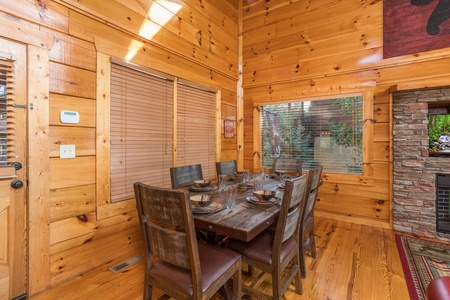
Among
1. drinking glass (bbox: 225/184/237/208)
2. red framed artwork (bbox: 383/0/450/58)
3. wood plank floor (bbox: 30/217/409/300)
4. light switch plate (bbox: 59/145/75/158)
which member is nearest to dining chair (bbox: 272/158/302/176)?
wood plank floor (bbox: 30/217/409/300)

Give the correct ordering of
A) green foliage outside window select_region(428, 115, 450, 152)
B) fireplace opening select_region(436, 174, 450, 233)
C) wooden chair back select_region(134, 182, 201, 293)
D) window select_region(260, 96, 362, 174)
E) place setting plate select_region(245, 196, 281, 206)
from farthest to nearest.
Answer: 1. window select_region(260, 96, 362, 174)
2. green foliage outside window select_region(428, 115, 450, 152)
3. fireplace opening select_region(436, 174, 450, 233)
4. place setting plate select_region(245, 196, 281, 206)
5. wooden chair back select_region(134, 182, 201, 293)

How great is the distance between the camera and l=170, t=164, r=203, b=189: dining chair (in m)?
2.31

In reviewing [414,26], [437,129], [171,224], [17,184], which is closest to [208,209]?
[171,224]

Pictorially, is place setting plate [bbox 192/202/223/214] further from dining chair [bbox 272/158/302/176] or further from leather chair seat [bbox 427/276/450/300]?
dining chair [bbox 272/158/302/176]

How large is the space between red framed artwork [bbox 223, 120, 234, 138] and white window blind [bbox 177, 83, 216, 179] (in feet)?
1.04

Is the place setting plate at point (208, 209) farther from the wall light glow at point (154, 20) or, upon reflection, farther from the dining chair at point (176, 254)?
the wall light glow at point (154, 20)

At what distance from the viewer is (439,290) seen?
0.83 metres

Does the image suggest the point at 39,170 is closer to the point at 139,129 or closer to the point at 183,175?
the point at 139,129

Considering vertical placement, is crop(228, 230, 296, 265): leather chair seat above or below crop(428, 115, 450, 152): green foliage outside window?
below

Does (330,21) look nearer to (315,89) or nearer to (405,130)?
(315,89)

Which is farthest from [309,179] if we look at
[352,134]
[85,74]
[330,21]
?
[330,21]

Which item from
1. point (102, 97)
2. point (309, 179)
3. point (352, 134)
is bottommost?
point (309, 179)

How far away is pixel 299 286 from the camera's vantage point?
184 centimetres

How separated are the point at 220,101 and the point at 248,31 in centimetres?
168
